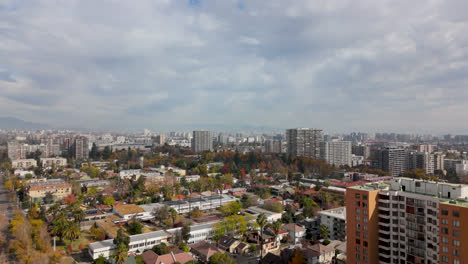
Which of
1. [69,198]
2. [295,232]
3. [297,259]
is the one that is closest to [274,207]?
[295,232]

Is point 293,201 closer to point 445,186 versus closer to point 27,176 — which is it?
point 445,186

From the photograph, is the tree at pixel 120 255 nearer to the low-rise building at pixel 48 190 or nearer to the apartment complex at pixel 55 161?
the low-rise building at pixel 48 190

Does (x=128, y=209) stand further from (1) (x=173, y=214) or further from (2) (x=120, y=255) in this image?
(2) (x=120, y=255)

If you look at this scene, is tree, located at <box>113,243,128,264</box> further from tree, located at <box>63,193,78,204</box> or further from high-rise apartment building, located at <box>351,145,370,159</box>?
high-rise apartment building, located at <box>351,145,370,159</box>

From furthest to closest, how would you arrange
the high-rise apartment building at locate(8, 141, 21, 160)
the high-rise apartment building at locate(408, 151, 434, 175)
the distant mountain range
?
1. the distant mountain range
2. the high-rise apartment building at locate(8, 141, 21, 160)
3. the high-rise apartment building at locate(408, 151, 434, 175)

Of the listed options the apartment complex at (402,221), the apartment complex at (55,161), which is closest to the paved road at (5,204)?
the apartment complex at (55,161)

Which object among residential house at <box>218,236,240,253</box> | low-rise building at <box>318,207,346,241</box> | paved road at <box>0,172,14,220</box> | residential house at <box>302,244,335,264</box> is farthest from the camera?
paved road at <box>0,172,14,220</box>

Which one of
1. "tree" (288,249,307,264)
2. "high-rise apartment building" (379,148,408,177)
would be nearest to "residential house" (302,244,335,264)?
"tree" (288,249,307,264)
